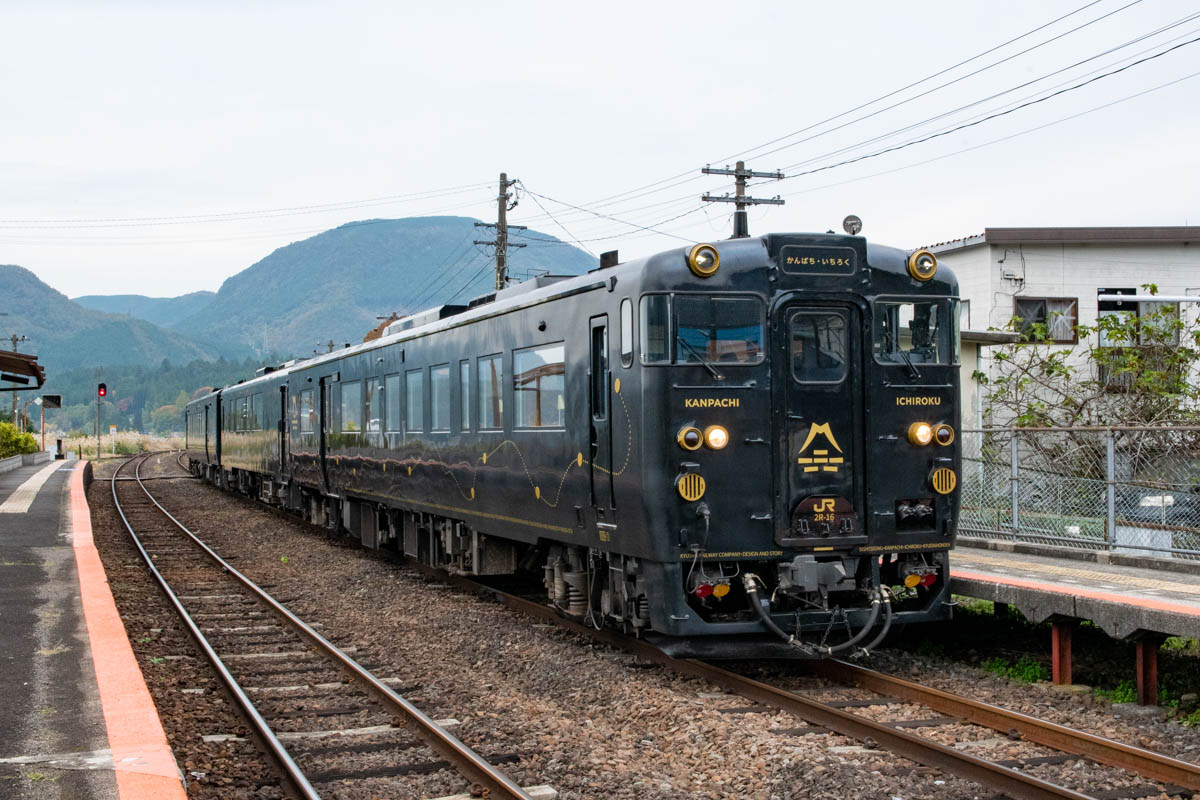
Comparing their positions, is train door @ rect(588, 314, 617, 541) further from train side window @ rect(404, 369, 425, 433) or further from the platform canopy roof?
the platform canopy roof

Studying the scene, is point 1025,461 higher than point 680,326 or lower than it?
lower

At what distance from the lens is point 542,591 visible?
13.1 m

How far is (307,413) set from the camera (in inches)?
806

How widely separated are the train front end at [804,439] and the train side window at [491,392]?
3.12 meters

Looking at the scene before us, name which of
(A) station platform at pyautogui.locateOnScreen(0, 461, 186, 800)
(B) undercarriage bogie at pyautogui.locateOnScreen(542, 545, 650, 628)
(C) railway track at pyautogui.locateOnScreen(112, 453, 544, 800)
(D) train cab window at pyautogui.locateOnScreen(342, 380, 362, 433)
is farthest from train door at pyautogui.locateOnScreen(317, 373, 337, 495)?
(B) undercarriage bogie at pyautogui.locateOnScreen(542, 545, 650, 628)

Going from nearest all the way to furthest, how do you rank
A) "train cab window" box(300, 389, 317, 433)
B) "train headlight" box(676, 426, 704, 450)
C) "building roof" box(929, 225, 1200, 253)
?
"train headlight" box(676, 426, 704, 450), "train cab window" box(300, 389, 317, 433), "building roof" box(929, 225, 1200, 253)

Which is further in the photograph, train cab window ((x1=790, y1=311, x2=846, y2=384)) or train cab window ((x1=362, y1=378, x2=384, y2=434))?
train cab window ((x1=362, y1=378, x2=384, y2=434))

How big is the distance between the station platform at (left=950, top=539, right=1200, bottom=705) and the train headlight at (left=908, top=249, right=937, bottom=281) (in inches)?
90.3

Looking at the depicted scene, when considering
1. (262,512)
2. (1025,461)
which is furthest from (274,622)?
(262,512)

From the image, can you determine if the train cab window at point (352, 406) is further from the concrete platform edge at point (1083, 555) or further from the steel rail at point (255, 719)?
the concrete platform edge at point (1083, 555)

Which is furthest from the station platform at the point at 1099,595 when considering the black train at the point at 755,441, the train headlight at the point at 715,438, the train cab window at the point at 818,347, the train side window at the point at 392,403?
the train side window at the point at 392,403

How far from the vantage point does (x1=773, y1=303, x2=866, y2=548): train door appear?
8.21 metres

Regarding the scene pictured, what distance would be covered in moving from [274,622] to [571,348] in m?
4.32

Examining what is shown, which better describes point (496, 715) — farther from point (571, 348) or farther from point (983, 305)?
point (983, 305)
